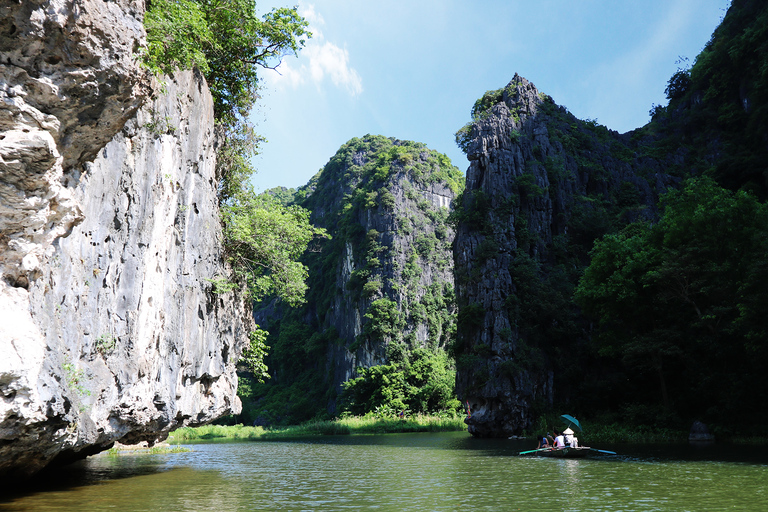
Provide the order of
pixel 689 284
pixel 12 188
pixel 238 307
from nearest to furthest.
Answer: pixel 12 188 → pixel 238 307 → pixel 689 284

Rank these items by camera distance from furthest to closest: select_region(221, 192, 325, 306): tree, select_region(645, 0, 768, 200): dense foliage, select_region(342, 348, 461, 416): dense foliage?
select_region(342, 348, 461, 416): dense foliage, select_region(645, 0, 768, 200): dense foliage, select_region(221, 192, 325, 306): tree

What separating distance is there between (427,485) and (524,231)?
34.2 m

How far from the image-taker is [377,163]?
8500 centimetres

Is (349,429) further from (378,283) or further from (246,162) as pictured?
(246,162)

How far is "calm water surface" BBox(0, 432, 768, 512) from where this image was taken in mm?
10914

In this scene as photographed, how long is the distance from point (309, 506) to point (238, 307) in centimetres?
1217

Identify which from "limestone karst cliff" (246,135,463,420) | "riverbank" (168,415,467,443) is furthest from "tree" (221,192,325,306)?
"limestone karst cliff" (246,135,463,420)

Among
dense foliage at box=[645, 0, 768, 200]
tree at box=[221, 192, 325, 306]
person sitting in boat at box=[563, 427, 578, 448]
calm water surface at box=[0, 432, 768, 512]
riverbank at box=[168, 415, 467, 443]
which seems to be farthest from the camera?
riverbank at box=[168, 415, 467, 443]

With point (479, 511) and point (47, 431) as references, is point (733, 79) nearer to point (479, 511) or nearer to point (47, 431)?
point (479, 511)

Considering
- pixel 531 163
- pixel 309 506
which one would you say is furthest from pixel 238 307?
pixel 531 163

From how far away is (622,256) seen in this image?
1298 inches

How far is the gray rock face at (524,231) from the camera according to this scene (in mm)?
39406

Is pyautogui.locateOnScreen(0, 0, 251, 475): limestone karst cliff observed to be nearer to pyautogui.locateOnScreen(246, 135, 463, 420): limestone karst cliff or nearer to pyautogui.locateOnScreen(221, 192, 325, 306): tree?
pyautogui.locateOnScreen(221, 192, 325, 306): tree

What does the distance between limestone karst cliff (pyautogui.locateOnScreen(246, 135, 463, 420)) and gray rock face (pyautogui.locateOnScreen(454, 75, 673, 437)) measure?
66.8 feet
